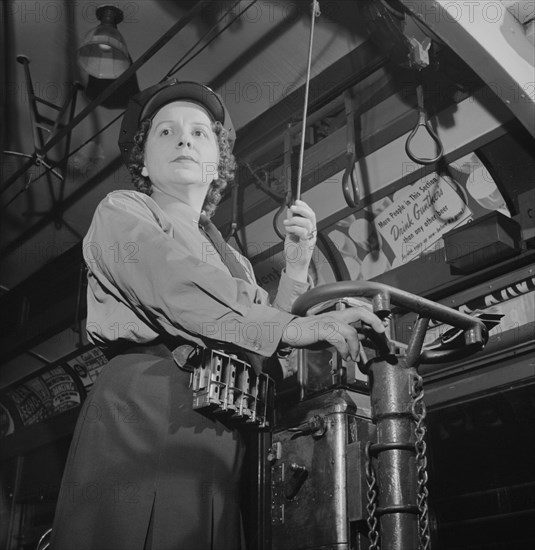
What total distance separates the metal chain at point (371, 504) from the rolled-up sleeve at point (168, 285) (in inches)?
11.1

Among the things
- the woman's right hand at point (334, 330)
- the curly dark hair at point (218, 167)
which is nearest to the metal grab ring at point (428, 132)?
the curly dark hair at point (218, 167)

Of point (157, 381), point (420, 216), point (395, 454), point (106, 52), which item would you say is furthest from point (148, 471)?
point (106, 52)

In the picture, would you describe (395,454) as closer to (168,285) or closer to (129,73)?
(168,285)

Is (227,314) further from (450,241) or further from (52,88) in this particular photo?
(52,88)

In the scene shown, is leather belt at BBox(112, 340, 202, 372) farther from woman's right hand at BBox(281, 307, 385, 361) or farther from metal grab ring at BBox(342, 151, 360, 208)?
metal grab ring at BBox(342, 151, 360, 208)

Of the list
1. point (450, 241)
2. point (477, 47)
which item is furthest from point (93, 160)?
point (477, 47)

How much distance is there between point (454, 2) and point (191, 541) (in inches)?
84.1

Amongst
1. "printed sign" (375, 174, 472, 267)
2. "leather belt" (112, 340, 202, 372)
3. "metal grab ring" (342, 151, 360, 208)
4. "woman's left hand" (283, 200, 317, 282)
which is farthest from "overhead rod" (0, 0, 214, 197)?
"leather belt" (112, 340, 202, 372)

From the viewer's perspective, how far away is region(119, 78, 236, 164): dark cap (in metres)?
1.96

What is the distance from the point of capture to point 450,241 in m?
3.30

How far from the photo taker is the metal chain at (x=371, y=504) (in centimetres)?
128

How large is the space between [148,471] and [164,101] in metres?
1.01

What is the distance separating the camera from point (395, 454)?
1310 mm

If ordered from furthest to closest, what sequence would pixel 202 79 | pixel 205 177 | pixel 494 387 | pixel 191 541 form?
pixel 202 79, pixel 494 387, pixel 205 177, pixel 191 541
